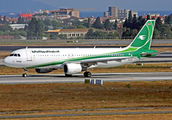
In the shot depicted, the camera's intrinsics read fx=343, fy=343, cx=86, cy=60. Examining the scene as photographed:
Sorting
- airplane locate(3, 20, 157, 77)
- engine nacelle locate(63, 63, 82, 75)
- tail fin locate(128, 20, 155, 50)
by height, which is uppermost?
tail fin locate(128, 20, 155, 50)

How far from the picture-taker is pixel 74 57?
168ft

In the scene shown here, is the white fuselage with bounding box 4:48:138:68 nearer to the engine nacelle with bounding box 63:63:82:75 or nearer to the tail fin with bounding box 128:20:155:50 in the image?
the engine nacelle with bounding box 63:63:82:75

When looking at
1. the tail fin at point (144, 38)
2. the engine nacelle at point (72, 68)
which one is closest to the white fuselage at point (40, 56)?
the engine nacelle at point (72, 68)

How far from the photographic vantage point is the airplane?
49.5 metres

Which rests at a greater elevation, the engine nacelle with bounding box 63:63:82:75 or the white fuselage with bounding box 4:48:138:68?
the white fuselage with bounding box 4:48:138:68

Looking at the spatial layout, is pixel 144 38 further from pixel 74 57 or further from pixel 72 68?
pixel 72 68

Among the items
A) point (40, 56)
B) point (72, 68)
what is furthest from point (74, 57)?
point (40, 56)

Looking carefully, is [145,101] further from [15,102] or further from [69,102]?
[15,102]

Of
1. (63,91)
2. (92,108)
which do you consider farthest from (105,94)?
(92,108)

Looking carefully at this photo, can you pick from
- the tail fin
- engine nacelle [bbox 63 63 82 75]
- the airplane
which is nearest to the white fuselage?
the airplane

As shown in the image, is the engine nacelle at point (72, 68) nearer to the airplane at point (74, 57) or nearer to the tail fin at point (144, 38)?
the airplane at point (74, 57)

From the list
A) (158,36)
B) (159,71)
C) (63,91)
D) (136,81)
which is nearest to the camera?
(63,91)

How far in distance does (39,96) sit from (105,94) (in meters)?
6.86

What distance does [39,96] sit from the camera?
34.8 meters
